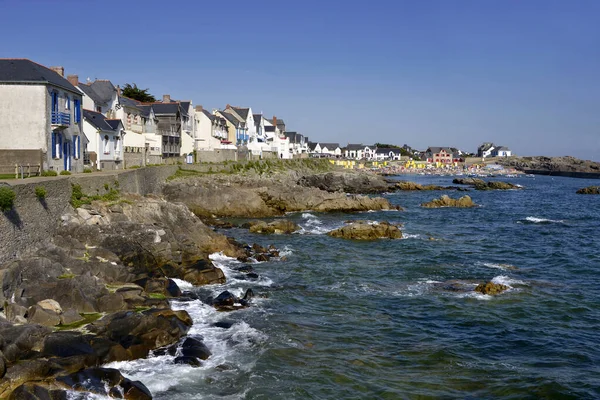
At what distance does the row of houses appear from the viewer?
3209 cm

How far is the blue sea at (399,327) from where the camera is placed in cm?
1546

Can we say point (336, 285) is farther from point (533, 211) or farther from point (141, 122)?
point (533, 211)

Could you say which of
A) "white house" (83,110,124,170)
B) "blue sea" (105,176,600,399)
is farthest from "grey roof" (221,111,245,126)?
"blue sea" (105,176,600,399)

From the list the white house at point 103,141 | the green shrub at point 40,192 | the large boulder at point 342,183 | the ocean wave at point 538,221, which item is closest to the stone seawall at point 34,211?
the green shrub at point 40,192

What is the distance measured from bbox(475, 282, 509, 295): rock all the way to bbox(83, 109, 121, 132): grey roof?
108ft

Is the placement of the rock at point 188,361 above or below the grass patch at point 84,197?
below

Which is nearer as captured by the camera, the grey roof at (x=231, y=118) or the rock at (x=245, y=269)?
the rock at (x=245, y=269)

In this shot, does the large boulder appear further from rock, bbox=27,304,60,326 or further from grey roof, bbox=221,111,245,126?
rock, bbox=27,304,60,326

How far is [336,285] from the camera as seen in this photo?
2697cm

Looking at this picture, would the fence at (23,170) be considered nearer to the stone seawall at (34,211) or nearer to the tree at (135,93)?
the stone seawall at (34,211)

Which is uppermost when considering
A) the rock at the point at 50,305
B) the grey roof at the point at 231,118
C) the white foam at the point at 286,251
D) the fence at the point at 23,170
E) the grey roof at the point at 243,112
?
the grey roof at the point at 243,112

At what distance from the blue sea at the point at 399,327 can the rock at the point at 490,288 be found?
44cm

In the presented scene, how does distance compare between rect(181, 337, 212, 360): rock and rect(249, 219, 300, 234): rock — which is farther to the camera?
rect(249, 219, 300, 234): rock

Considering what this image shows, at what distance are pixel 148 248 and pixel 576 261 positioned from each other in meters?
26.5
